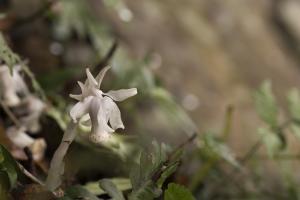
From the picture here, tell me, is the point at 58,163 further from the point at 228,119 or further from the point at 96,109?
the point at 228,119

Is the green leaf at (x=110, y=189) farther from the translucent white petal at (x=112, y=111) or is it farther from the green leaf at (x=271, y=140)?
the green leaf at (x=271, y=140)

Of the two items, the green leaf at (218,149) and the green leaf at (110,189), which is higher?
the green leaf at (110,189)

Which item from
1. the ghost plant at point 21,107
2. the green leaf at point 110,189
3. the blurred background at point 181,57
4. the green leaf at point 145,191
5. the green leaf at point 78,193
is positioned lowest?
the blurred background at point 181,57

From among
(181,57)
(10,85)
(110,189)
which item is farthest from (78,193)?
(181,57)

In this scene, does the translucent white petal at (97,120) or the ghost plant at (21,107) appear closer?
the translucent white petal at (97,120)

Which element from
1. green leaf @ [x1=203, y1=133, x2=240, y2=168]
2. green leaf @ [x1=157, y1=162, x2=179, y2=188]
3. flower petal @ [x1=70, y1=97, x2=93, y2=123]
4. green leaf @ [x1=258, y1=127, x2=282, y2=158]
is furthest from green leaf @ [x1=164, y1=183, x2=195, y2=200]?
green leaf @ [x1=258, y1=127, x2=282, y2=158]

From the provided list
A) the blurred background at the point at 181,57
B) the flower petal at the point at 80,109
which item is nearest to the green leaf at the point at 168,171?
the flower petal at the point at 80,109

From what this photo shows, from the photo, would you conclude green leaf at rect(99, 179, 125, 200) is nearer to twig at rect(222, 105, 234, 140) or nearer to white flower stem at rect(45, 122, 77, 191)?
white flower stem at rect(45, 122, 77, 191)

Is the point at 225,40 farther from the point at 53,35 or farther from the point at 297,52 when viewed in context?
the point at 53,35
